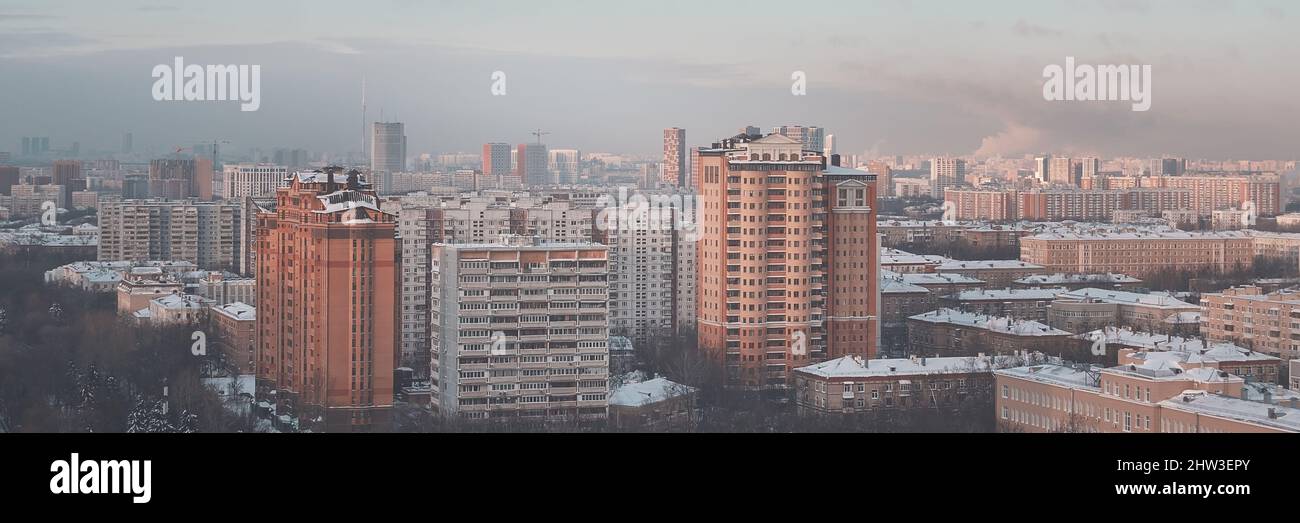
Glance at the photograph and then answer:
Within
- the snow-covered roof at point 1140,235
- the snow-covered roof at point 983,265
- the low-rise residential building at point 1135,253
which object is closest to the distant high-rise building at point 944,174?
the snow-covered roof at point 1140,235

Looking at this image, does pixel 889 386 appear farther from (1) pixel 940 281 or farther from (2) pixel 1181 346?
(1) pixel 940 281

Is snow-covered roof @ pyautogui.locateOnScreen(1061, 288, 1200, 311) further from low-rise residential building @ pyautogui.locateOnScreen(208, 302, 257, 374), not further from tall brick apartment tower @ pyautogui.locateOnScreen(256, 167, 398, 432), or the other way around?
tall brick apartment tower @ pyautogui.locateOnScreen(256, 167, 398, 432)

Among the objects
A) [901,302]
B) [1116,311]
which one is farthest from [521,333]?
[1116,311]

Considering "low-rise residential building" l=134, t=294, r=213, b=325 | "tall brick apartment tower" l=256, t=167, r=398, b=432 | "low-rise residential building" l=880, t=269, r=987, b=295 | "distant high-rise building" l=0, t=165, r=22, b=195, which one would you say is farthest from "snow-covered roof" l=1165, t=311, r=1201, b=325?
"distant high-rise building" l=0, t=165, r=22, b=195

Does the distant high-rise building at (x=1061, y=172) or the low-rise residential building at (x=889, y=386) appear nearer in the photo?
the low-rise residential building at (x=889, y=386)

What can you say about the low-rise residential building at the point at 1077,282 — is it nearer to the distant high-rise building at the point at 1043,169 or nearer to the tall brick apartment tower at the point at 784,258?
the tall brick apartment tower at the point at 784,258

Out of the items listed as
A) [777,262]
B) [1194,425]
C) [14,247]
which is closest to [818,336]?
[777,262]
